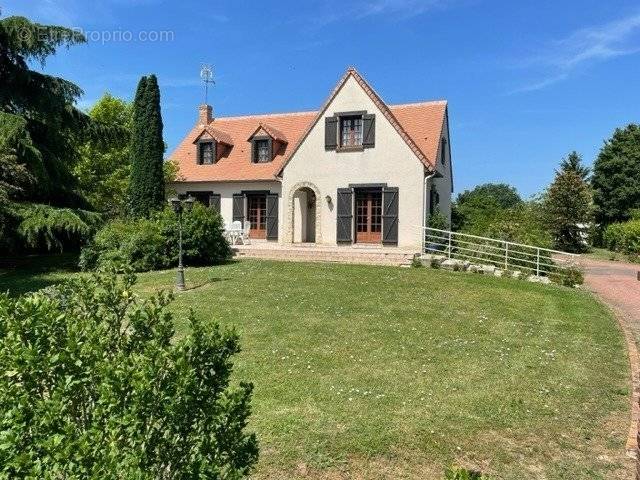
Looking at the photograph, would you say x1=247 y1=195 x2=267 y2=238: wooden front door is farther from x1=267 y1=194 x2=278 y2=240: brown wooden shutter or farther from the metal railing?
the metal railing

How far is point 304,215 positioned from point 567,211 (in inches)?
756

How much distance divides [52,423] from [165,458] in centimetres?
66

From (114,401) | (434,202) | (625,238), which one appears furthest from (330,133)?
(625,238)

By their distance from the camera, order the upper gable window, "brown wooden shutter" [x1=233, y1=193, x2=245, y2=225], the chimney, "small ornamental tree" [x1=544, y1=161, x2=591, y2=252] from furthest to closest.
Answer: "small ornamental tree" [x1=544, y1=161, x2=591, y2=252] → the chimney → "brown wooden shutter" [x1=233, y1=193, x2=245, y2=225] → the upper gable window

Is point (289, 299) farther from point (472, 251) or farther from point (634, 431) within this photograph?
point (472, 251)

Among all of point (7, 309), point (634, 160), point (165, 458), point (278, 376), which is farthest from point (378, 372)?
point (634, 160)

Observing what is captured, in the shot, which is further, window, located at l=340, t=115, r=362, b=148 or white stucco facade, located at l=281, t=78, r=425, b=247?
window, located at l=340, t=115, r=362, b=148

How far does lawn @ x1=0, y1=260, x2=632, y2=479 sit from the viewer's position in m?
4.56

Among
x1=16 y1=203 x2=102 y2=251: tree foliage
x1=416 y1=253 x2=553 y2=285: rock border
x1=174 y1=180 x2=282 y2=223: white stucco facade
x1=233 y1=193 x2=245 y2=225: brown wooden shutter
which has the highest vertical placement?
x1=174 y1=180 x2=282 y2=223: white stucco facade

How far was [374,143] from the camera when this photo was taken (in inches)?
783

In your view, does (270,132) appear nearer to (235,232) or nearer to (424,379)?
(235,232)

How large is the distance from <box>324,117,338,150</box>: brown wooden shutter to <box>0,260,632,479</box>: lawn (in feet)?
31.6

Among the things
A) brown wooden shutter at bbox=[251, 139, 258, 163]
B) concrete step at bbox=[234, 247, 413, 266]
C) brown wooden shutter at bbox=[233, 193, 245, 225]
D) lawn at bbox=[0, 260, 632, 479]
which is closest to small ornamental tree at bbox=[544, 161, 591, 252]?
concrete step at bbox=[234, 247, 413, 266]

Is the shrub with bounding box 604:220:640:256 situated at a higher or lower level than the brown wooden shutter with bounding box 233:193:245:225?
lower
